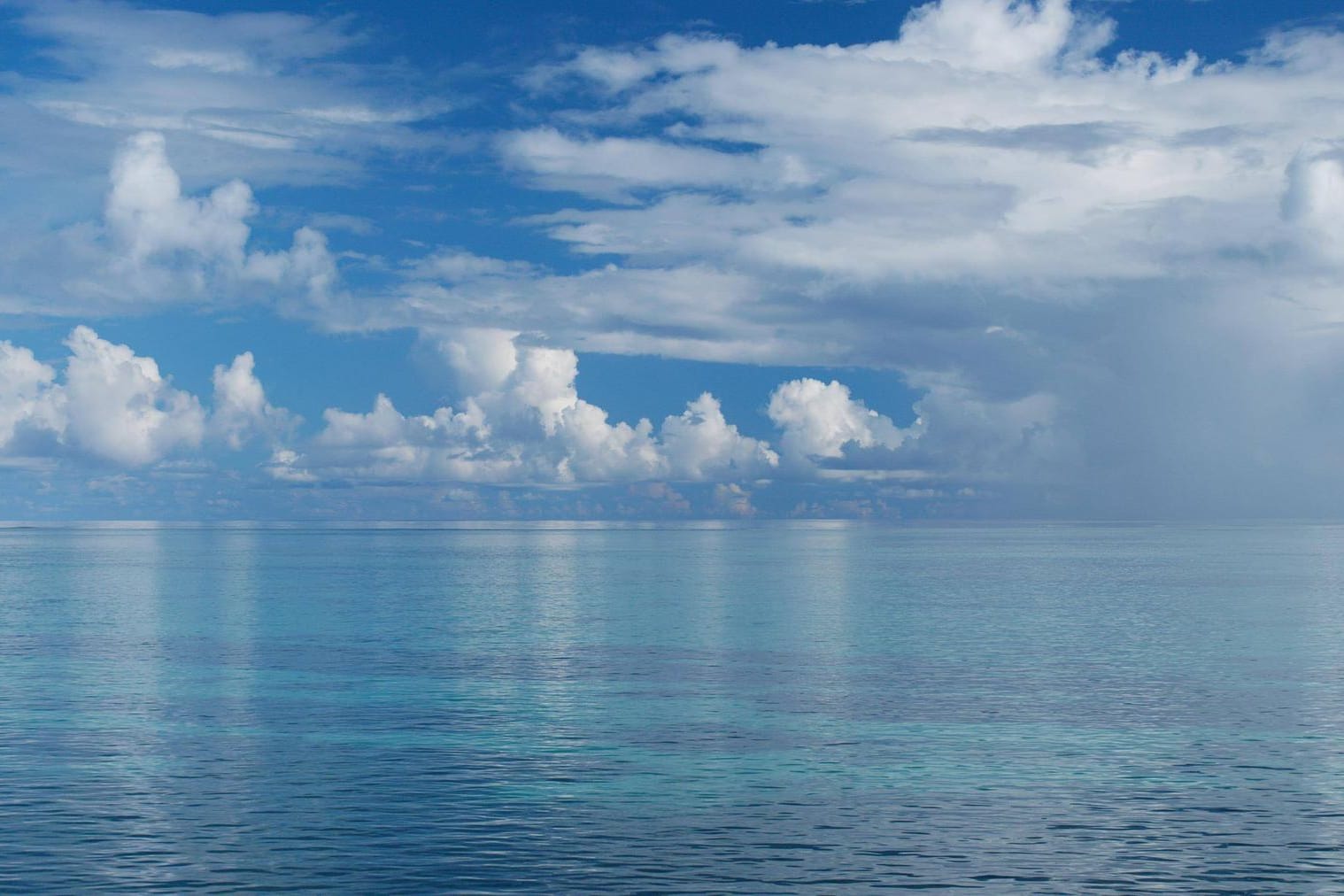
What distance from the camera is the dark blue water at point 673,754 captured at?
27.8 metres

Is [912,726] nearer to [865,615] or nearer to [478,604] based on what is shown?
[865,615]

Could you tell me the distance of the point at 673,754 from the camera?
129ft

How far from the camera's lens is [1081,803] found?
108 feet

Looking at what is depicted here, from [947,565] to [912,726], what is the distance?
5551 inches

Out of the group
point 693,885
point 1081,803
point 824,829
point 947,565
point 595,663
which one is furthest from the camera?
point 947,565

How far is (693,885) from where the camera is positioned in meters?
26.1

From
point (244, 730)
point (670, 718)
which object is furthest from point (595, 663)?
point (244, 730)

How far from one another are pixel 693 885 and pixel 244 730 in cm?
2305

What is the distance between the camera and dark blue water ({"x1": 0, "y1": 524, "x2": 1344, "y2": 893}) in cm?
2781

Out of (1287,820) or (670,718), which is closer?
(1287,820)

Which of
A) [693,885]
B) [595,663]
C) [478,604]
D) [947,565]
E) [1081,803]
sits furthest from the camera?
[947,565]

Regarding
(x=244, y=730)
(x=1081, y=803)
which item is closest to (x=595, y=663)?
(x=244, y=730)

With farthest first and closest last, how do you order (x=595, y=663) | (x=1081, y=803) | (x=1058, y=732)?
1. (x=595, y=663)
2. (x=1058, y=732)
3. (x=1081, y=803)

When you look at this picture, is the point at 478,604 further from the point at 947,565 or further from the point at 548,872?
the point at 947,565
